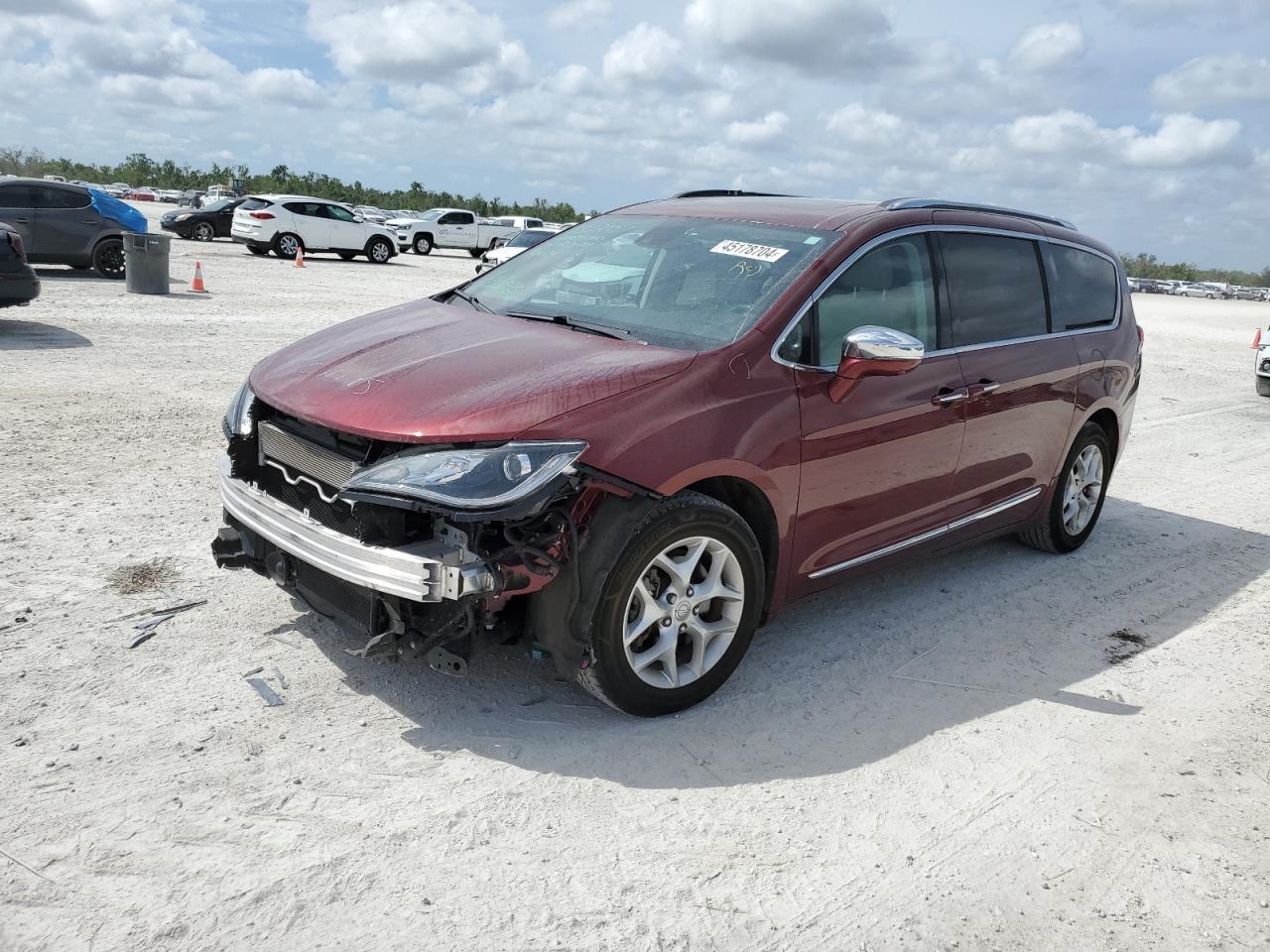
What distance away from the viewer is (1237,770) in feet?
12.7

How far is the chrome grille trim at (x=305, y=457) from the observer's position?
3.65 m

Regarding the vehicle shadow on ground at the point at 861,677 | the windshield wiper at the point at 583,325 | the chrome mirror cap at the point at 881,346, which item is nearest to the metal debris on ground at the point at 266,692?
the vehicle shadow on ground at the point at 861,677

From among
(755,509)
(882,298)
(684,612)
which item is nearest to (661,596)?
(684,612)

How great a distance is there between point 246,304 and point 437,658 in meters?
13.7

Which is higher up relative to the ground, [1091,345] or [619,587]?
[1091,345]

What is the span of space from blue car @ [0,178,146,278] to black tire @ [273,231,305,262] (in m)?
9.82

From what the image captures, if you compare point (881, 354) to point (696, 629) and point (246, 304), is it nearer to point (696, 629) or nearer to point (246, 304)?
point (696, 629)

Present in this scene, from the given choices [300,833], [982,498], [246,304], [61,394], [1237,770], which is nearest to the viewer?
[300,833]

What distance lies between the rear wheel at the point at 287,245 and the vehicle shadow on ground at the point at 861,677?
2492 centimetres

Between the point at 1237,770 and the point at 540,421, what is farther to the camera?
the point at 1237,770

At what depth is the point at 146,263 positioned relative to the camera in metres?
15.7

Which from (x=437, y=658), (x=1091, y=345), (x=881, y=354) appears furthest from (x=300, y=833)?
(x=1091, y=345)

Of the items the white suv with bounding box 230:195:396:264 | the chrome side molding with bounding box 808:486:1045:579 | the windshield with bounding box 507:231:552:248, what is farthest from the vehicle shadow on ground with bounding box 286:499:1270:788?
the white suv with bounding box 230:195:396:264

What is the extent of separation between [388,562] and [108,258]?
16662mm
